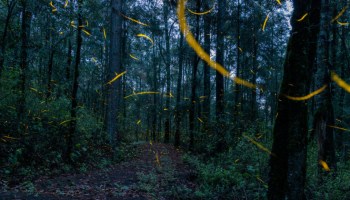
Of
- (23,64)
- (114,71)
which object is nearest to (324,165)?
(114,71)

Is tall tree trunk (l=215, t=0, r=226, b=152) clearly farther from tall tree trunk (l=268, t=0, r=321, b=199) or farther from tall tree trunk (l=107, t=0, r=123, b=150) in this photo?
tall tree trunk (l=268, t=0, r=321, b=199)

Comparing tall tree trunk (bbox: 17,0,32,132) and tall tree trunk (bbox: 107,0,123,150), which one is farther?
tall tree trunk (bbox: 107,0,123,150)

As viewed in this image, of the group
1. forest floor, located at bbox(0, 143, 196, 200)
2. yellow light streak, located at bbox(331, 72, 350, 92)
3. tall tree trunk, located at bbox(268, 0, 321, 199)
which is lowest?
forest floor, located at bbox(0, 143, 196, 200)

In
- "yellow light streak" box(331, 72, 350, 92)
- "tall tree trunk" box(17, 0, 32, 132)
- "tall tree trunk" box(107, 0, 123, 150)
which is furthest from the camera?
"tall tree trunk" box(107, 0, 123, 150)

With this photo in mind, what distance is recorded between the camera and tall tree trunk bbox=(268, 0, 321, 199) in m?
4.70

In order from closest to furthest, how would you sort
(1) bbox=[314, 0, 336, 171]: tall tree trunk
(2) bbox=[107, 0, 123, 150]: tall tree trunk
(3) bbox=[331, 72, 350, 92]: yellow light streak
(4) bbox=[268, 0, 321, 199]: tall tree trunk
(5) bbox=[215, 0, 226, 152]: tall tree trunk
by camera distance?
(4) bbox=[268, 0, 321, 199]: tall tree trunk
(1) bbox=[314, 0, 336, 171]: tall tree trunk
(3) bbox=[331, 72, 350, 92]: yellow light streak
(2) bbox=[107, 0, 123, 150]: tall tree trunk
(5) bbox=[215, 0, 226, 152]: tall tree trunk

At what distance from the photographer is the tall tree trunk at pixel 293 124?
15.4ft

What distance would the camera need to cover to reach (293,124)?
4734 millimetres

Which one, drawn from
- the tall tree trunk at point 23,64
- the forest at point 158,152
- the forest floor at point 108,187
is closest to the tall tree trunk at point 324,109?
the forest at point 158,152

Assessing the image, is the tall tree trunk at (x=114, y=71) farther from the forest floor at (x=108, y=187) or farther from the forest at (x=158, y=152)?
the forest floor at (x=108, y=187)

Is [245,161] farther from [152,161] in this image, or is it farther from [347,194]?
[152,161]

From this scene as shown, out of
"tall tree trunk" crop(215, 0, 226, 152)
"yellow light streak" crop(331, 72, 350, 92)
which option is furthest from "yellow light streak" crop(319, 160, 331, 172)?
"tall tree trunk" crop(215, 0, 226, 152)

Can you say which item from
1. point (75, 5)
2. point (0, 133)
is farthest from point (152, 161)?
point (75, 5)

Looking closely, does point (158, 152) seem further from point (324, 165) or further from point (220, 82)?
point (324, 165)
